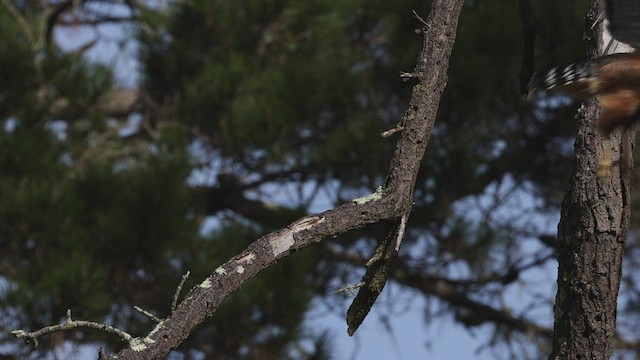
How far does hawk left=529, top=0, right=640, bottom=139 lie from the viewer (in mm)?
1351

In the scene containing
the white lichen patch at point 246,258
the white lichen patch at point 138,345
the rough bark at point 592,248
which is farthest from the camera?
the rough bark at point 592,248

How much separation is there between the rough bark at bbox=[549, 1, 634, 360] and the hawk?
33cm

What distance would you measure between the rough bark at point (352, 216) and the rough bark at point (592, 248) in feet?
1.08

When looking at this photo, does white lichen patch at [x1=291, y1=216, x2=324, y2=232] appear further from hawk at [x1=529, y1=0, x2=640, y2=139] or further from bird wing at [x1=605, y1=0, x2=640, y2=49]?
bird wing at [x1=605, y1=0, x2=640, y2=49]

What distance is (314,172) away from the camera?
14.2 feet

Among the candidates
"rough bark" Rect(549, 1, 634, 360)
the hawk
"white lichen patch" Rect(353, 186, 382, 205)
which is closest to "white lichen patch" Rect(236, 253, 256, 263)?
"white lichen patch" Rect(353, 186, 382, 205)

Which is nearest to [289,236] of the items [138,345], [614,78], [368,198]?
[368,198]

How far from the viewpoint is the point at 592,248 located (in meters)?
1.74

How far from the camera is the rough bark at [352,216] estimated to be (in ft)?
4.44

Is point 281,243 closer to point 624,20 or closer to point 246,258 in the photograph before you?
point 246,258

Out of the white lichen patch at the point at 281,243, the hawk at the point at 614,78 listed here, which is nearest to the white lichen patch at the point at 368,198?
the white lichen patch at the point at 281,243

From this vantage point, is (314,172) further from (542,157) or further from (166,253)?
(542,157)

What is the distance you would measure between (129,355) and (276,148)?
3.12 meters

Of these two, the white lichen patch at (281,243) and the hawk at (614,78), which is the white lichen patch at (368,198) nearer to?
the white lichen patch at (281,243)
